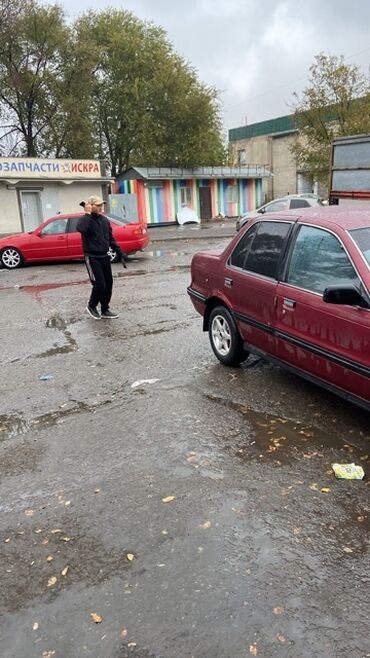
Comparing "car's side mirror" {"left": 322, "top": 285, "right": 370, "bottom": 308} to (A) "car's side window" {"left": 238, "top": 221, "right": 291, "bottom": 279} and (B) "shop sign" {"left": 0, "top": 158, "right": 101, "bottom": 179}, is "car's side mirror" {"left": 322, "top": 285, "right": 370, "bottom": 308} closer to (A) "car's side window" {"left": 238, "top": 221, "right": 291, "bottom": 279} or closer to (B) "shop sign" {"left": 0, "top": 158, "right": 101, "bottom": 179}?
(A) "car's side window" {"left": 238, "top": 221, "right": 291, "bottom": 279}

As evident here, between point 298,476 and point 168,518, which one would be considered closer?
point 168,518

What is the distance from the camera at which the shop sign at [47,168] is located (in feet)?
76.7

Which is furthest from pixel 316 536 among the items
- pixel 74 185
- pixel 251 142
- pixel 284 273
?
pixel 251 142

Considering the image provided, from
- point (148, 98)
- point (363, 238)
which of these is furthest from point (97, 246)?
point (148, 98)

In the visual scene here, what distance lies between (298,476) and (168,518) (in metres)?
0.95

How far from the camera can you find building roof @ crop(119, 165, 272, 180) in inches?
1237

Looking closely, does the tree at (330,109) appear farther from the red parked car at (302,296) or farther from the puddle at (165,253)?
the red parked car at (302,296)

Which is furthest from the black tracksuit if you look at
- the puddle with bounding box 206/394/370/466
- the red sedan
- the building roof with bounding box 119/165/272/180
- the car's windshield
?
the building roof with bounding box 119/165/272/180

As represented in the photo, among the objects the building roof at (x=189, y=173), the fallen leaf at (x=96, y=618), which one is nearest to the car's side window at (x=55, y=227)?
the fallen leaf at (x=96, y=618)

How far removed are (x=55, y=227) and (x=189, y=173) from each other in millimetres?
20120

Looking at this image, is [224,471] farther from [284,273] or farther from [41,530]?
[284,273]

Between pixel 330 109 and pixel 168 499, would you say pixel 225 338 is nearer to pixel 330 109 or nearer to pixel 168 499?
pixel 168 499

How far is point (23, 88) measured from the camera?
105ft

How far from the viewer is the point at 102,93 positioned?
37094 mm
